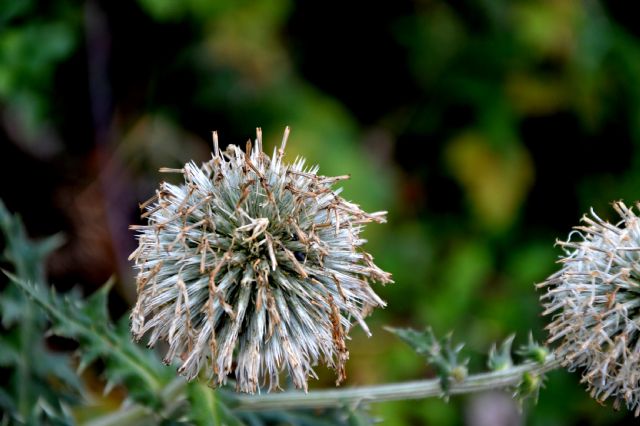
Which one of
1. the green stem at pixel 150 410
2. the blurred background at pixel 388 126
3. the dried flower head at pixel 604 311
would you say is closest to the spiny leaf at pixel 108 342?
the green stem at pixel 150 410

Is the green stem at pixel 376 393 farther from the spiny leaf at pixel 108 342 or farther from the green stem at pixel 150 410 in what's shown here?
the spiny leaf at pixel 108 342

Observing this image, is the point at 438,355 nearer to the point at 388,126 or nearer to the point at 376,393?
the point at 376,393

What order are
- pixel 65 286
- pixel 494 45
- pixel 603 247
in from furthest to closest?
pixel 494 45 < pixel 65 286 < pixel 603 247

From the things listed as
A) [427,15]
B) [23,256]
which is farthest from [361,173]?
[23,256]

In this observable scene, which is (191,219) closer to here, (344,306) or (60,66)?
(344,306)

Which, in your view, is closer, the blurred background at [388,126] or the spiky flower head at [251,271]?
the spiky flower head at [251,271]
